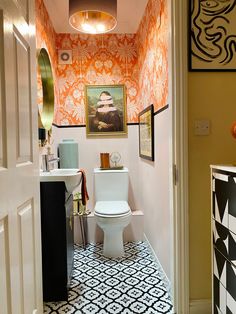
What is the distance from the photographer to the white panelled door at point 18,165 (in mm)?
891

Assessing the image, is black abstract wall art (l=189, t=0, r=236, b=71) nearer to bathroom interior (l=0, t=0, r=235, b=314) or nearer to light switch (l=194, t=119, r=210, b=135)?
bathroom interior (l=0, t=0, r=235, b=314)

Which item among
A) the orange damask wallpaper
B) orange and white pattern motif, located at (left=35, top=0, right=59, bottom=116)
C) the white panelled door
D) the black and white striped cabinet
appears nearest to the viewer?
the white panelled door

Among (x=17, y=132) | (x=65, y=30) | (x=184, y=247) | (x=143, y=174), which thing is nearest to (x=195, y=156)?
(x=184, y=247)

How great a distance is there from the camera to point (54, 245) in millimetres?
1784

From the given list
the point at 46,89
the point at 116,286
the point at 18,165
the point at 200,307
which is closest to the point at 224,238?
the point at 200,307

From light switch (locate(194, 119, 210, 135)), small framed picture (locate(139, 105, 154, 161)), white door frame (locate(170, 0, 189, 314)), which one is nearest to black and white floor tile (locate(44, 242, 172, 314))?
white door frame (locate(170, 0, 189, 314))

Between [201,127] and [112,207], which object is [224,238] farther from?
[112,207]

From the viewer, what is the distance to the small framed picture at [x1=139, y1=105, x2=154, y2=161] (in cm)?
237

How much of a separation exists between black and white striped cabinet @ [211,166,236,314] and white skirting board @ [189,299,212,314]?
0.18 metres

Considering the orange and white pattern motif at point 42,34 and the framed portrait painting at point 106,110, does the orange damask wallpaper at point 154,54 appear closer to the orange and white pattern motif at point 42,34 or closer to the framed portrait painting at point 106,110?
the framed portrait painting at point 106,110

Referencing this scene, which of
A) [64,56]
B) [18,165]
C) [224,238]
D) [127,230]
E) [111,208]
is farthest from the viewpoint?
[64,56]

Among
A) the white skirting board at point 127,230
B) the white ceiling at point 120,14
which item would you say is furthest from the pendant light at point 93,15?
the white skirting board at point 127,230

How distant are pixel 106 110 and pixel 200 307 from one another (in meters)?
2.30

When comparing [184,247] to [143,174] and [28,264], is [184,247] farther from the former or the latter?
[143,174]
